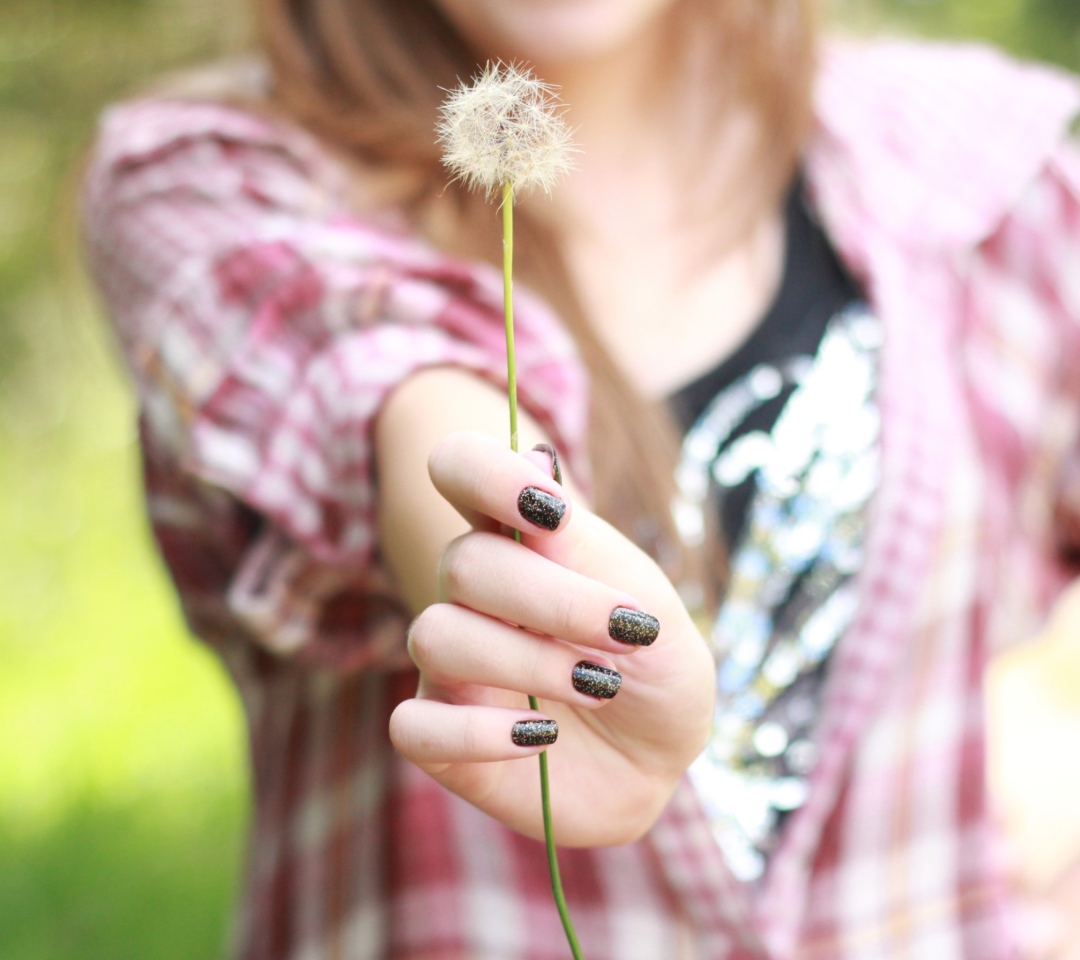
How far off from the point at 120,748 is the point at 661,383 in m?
1.31

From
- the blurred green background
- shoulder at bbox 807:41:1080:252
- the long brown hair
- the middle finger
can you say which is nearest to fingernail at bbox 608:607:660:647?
the middle finger

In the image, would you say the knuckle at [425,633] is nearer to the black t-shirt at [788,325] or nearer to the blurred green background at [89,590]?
the black t-shirt at [788,325]

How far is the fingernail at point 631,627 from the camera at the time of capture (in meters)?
0.34

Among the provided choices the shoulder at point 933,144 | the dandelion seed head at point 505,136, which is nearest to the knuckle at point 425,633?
the dandelion seed head at point 505,136

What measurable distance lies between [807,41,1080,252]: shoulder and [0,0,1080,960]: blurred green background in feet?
1.84

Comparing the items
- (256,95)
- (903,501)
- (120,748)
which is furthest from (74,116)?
(903,501)

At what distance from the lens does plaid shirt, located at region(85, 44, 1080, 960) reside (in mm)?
623

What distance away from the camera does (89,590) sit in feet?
7.57

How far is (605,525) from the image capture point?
14.8 inches

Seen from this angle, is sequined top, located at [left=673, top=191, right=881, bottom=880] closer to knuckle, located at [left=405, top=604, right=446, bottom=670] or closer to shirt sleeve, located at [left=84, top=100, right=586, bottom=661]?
shirt sleeve, located at [left=84, top=100, right=586, bottom=661]

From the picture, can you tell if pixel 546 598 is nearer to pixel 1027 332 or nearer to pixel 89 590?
pixel 1027 332

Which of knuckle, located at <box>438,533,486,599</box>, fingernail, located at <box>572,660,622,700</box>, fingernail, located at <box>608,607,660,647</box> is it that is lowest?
fingernail, located at <box>572,660,622,700</box>

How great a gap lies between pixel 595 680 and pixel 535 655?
2cm

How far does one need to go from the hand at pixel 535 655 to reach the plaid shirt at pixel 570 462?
0.21 metres
